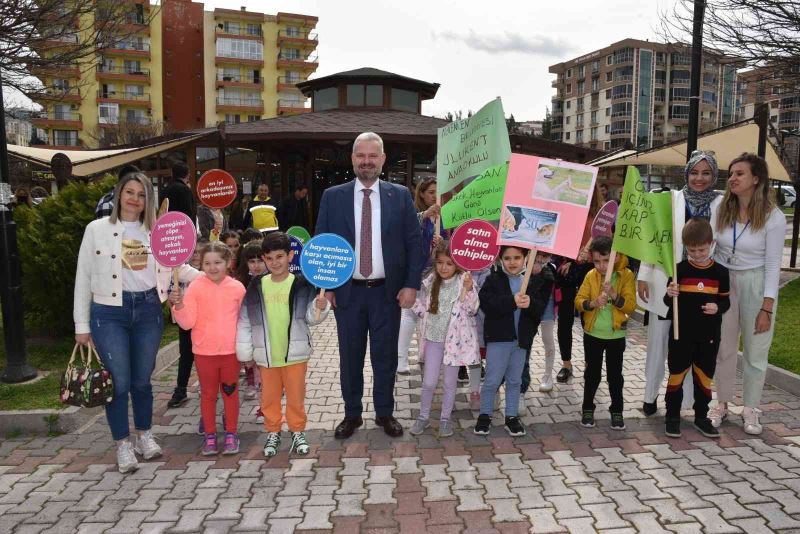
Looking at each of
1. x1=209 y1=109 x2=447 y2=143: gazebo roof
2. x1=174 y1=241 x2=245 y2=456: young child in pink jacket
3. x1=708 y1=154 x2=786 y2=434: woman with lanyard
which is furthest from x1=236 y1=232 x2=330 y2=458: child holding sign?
x1=209 y1=109 x2=447 y2=143: gazebo roof

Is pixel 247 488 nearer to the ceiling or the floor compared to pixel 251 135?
nearer to the floor

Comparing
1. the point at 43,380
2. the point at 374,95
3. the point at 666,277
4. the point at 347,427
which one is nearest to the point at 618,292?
the point at 666,277

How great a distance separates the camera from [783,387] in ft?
18.3

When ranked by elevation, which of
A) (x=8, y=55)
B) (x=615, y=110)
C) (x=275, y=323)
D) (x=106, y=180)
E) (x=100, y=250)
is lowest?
(x=275, y=323)

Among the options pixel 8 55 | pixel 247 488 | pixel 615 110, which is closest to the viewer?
pixel 247 488

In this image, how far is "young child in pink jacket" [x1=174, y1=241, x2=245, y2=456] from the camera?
4.18 metres

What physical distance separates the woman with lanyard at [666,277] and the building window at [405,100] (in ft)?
52.9

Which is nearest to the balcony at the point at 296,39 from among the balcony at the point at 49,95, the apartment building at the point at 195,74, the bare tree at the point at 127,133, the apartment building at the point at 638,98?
the apartment building at the point at 195,74

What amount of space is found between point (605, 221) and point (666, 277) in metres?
1.37

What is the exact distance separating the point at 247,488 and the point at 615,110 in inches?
3370

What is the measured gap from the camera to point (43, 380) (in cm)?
571

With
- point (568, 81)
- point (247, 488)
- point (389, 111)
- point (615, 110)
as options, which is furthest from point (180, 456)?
point (568, 81)

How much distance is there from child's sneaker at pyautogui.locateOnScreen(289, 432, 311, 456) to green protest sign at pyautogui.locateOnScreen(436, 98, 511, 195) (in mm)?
2364

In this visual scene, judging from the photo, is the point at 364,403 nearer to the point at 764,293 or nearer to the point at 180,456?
the point at 180,456
